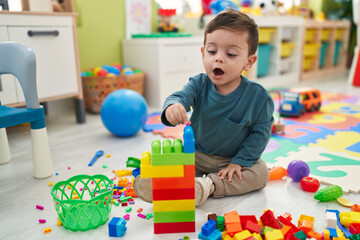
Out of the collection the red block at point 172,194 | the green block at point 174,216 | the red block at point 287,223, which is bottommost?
the red block at point 287,223

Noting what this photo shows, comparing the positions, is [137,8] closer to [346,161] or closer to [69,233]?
[346,161]

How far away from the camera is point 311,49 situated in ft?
12.2

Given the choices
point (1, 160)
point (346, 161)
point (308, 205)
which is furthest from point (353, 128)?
point (1, 160)

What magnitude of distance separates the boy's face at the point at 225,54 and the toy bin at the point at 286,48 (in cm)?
254

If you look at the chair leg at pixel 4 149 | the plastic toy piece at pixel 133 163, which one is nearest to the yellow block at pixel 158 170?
the plastic toy piece at pixel 133 163

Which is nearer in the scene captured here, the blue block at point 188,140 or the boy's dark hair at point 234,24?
the blue block at point 188,140

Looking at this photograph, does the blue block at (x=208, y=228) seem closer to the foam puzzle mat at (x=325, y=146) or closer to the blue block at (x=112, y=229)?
the blue block at (x=112, y=229)

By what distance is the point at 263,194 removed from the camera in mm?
1088

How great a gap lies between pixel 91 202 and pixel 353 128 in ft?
4.99

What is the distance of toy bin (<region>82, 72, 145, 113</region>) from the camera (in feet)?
7.04

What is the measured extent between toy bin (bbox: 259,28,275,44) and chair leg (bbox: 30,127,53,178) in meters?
2.33

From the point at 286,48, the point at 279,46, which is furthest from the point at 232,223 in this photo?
the point at 286,48

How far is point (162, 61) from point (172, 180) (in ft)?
5.22

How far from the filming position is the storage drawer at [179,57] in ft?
7.57
